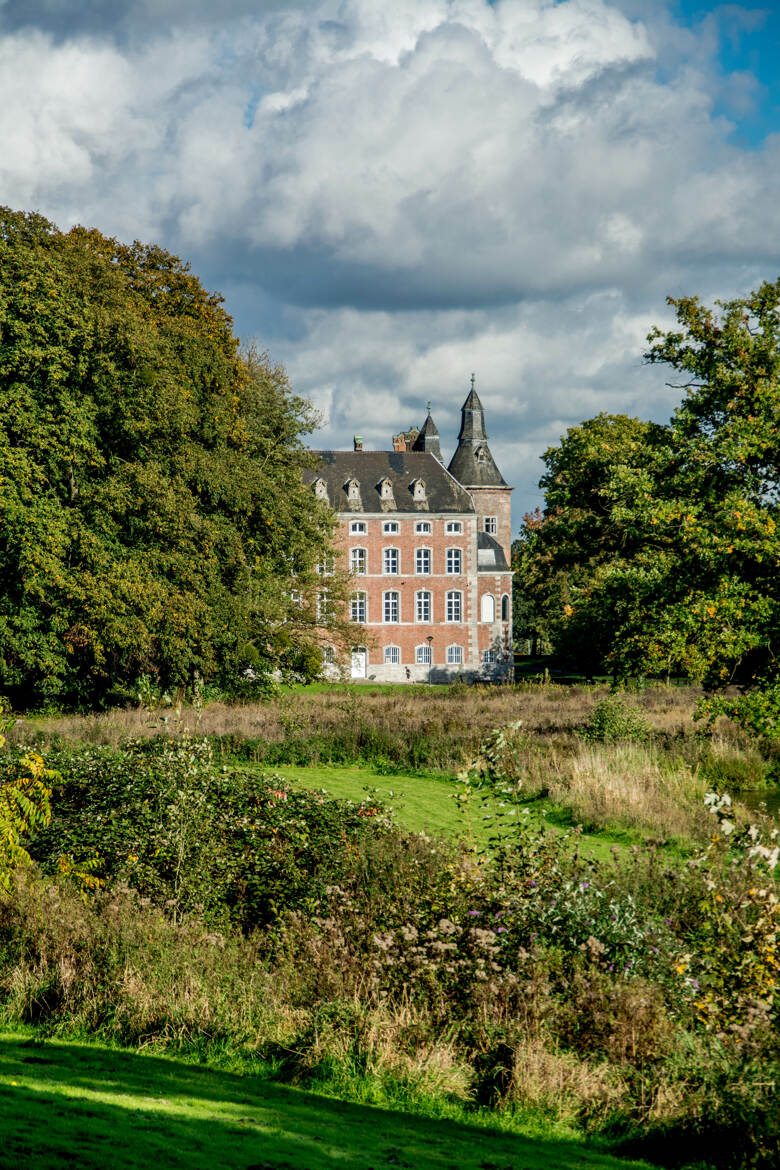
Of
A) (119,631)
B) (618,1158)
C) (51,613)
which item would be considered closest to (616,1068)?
(618,1158)

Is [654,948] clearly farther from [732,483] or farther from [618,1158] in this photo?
[732,483]

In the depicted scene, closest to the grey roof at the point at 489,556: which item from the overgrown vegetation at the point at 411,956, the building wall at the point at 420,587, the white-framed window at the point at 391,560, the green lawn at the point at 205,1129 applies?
the building wall at the point at 420,587

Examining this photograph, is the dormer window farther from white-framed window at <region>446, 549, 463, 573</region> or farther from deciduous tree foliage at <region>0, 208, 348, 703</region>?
deciduous tree foliage at <region>0, 208, 348, 703</region>

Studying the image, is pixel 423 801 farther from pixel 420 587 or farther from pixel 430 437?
pixel 430 437

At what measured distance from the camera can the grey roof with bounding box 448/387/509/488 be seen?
63.7 meters

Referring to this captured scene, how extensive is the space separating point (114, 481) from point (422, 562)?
1288 inches

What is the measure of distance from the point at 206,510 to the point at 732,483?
16824mm

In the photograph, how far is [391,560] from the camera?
5747cm

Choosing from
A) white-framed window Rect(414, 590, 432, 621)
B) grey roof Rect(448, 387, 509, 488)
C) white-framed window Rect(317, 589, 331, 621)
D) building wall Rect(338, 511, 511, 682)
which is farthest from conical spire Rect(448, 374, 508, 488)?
white-framed window Rect(317, 589, 331, 621)

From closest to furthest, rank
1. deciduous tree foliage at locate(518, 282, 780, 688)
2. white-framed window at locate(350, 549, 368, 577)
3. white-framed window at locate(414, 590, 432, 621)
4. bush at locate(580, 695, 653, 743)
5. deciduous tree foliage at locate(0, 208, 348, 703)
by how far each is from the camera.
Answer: deciduous tree foliage at locate(518, 282, 780, 688) → bush at locate(580, 695, 653, 743) → deciduous tree foliage at locate(0, 208, 348, 703) → white-framed window at locate(414, 590, 432, 621) → white-framed window at locate(350, 549, 368, 577)

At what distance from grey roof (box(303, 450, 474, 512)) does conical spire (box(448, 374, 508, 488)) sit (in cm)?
488

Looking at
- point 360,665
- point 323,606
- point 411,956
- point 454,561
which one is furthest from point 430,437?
point 411,956

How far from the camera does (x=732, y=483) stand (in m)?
17.8

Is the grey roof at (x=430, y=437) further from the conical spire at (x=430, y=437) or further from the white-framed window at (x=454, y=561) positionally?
the white-framed window at (x=454, y=561)
